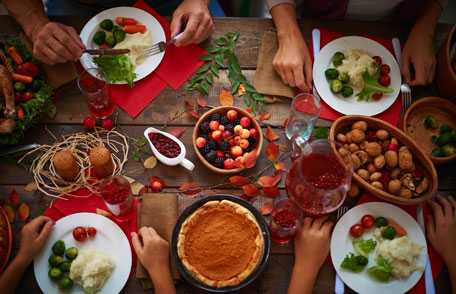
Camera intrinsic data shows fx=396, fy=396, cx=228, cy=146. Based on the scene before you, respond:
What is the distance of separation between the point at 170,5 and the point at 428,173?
64.0 inches

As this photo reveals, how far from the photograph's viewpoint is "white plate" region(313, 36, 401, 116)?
1.87 meters

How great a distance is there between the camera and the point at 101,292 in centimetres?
156

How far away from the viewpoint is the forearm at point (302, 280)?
1.56m

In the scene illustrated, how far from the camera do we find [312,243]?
161 cm

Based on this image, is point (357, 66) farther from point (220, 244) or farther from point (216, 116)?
point (220, 244)

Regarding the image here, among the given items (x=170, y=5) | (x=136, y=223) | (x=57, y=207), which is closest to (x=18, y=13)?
(x=170, y=5)

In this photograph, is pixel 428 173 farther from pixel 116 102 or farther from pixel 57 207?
pixel 57 207

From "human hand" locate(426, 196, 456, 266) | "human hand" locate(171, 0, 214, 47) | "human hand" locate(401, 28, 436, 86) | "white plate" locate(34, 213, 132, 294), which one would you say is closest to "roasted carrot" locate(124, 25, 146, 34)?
"human hand" locate(171, 0, 214, 47)

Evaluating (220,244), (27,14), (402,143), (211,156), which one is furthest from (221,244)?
(27,14)

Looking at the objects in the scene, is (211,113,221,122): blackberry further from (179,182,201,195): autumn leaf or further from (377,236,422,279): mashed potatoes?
Answer: (377,236,422,279): mashed potatoes

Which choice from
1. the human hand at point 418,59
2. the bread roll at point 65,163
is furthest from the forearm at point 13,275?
the human hand at point 418,59

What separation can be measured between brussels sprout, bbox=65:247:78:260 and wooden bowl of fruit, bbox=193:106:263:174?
0.63 metres

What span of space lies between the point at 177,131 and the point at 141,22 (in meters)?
0.61

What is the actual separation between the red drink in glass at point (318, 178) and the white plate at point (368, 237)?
0.10m
